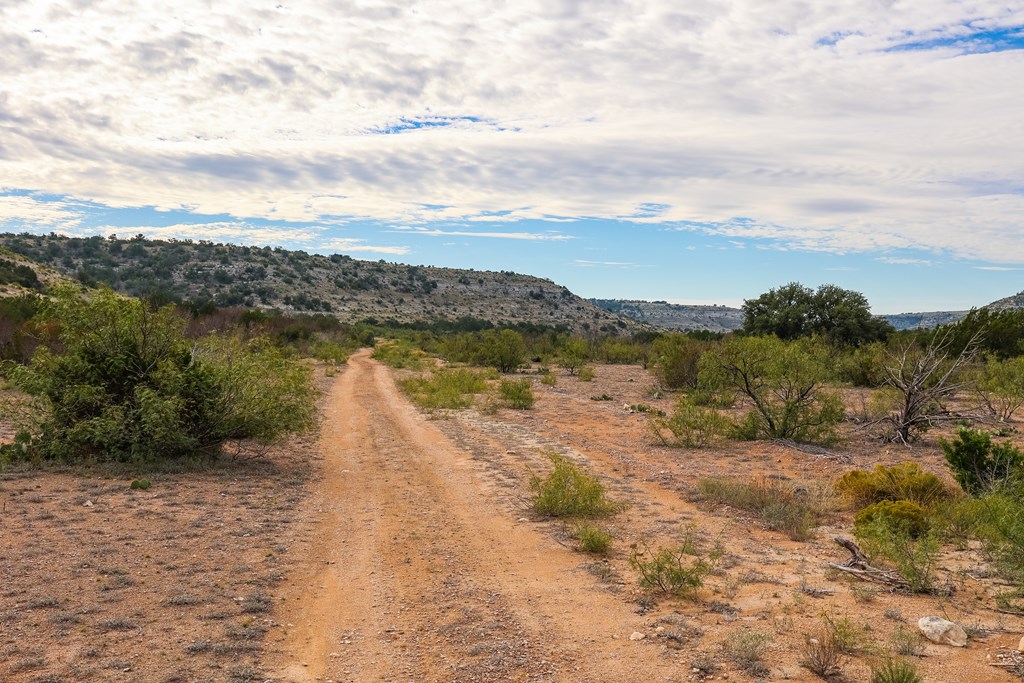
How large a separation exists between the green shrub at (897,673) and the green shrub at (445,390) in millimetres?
16685

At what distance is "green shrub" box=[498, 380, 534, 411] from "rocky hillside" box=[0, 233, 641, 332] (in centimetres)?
5867

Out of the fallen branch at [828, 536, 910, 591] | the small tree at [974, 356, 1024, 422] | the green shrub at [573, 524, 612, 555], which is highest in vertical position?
the small tree at [974, 356, 1024, 422]

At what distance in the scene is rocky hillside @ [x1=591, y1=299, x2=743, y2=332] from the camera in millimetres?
170250

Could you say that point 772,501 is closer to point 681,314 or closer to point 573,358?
point 573,358

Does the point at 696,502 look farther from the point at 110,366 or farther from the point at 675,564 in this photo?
the point at 110,366

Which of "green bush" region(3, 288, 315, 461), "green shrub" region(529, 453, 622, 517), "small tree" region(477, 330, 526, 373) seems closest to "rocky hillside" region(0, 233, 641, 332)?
"small tree" region(477, 330, 526, 373)

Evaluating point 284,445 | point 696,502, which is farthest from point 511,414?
point 696,502

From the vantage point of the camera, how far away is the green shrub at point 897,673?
4.59 metres

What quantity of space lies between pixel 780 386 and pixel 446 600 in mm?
11463

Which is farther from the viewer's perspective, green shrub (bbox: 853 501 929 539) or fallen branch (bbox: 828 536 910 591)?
green shrub (bbox: 853 501 929 539)

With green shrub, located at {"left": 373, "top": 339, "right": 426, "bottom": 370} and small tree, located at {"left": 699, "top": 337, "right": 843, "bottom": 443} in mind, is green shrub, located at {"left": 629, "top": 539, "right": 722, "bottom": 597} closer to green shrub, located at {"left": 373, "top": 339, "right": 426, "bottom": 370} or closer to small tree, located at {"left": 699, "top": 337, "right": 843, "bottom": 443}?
small tree, located at {"left": 699, "top": 337, "right": 843, "bottom": 443}

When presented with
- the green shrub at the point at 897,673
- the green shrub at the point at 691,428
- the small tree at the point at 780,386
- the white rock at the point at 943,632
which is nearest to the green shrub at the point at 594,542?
the white rock at the point at 943,632

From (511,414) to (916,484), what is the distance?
1190 centimetres

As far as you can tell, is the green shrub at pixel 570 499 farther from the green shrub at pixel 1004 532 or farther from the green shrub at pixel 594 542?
the green shrub at pixel 1004 532
